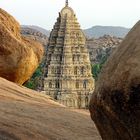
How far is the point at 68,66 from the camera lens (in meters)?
48.3

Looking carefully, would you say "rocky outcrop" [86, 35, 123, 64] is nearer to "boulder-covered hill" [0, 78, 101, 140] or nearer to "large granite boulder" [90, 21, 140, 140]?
"boulder-covered hill" [0, 78, 101, 140]

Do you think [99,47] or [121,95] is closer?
[121,95]

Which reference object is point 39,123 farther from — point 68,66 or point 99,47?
point 99,47

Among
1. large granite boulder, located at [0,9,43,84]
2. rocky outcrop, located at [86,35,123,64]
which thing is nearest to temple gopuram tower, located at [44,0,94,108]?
large granite boulder, located at [0,9,43,84]

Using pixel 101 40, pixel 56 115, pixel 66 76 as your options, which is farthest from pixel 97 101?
→ pixel 101 40

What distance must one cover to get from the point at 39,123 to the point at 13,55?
517 centimetres

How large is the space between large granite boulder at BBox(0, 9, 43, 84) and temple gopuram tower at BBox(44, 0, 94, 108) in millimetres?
34345

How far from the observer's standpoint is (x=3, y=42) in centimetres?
1233

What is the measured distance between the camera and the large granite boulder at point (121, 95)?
4035 millimetres

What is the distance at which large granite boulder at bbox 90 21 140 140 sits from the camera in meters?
4.04

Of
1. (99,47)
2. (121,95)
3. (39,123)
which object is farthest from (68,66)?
(99,47)

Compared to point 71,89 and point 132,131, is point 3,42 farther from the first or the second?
point 71,89

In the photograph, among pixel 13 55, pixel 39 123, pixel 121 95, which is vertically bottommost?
pixel 39 123

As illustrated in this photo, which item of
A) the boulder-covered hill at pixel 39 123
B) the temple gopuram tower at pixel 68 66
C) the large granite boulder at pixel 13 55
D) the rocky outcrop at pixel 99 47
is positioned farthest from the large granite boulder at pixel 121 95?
the rocky outcrop at pixel 99 47
